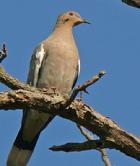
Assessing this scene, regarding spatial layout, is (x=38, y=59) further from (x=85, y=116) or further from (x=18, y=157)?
(x=85, y=116)

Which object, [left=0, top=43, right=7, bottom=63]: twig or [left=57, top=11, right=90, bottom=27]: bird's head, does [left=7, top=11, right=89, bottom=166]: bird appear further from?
[left=0, top=43, right=7, bottom=63]: twig

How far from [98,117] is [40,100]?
478mm

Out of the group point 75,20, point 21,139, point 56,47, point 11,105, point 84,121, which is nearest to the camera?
point 11,105

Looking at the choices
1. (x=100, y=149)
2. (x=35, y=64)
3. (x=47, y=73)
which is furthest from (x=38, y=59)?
(x=100, y=149)

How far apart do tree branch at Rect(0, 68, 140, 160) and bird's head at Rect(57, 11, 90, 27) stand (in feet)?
12.6

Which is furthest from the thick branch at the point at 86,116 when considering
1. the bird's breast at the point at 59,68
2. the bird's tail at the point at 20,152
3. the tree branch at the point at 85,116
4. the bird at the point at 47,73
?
the bird's breast at the point at 59,68

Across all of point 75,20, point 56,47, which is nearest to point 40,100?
point 56,47

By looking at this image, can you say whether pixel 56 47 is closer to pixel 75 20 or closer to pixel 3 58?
pixel 75 20

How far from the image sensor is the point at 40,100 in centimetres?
Result: 434

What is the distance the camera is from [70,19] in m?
8.27

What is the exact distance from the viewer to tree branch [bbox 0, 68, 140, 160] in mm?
4289

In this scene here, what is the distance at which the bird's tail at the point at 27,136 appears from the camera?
19.6 ft

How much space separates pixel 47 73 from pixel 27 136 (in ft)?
2.89

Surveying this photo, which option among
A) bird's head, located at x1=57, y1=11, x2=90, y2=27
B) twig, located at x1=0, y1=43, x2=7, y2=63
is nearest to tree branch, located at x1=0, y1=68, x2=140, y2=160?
twig, located at x1=0, y1=43, x2=7, y2=63
